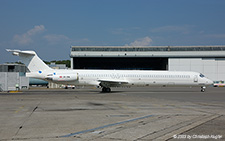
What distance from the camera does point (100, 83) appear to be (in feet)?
99.1

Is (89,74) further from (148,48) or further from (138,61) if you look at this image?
(138,61)

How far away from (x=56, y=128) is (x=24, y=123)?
1625mm

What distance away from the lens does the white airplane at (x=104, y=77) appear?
28938 mm

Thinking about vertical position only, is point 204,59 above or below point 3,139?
above

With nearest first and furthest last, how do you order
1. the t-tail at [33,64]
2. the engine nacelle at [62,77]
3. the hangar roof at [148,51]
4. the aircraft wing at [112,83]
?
the t-tail at [33,64]
the engine nacelle at [62,77]
the aircraft wing at [112,83]
the hangar roof at [148,51]

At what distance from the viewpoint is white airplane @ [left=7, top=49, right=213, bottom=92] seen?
28.9 meters

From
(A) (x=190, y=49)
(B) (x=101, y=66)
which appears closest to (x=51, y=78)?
(A) (x=190, y=49)

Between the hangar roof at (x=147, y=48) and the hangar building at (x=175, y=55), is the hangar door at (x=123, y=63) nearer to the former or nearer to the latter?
the hangar building at (x=175, y=55)

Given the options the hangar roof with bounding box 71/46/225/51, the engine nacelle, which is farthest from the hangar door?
the engine nacelle

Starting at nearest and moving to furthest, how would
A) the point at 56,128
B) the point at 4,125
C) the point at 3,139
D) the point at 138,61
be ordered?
the point at 3,139, the point at 56,128, the point at 4,125, the point at 138,61

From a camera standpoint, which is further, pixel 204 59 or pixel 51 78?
pixel 204 59

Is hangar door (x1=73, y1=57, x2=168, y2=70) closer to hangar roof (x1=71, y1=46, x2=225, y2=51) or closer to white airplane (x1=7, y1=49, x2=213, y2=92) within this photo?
hangar roof (x1=71, y1=46, x2=225, y2=51)

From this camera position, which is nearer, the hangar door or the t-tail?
the t-tail

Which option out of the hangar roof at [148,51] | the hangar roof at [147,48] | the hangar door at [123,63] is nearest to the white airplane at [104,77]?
the hangar roof at [148,51]
